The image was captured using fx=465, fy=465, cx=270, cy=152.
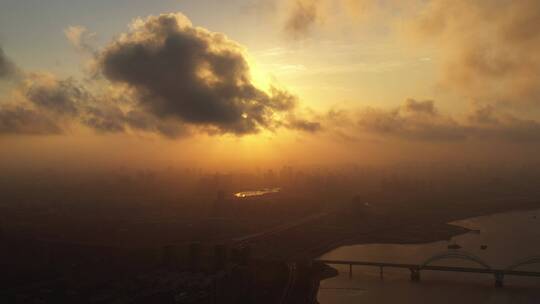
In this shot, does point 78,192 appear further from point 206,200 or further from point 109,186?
point 206,200

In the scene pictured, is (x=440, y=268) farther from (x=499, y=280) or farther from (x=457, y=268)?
(x=499, y=280)

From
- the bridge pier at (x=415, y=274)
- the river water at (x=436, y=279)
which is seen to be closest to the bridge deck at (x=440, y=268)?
the bridge pier at (x=415, y=274)

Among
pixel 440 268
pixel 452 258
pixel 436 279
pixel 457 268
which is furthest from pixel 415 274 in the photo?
pixel 452 258

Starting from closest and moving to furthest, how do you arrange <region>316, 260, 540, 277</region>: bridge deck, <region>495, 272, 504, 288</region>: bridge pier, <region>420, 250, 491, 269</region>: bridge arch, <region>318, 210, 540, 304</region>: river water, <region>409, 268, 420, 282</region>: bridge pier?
1. <region>318, 210, 540, 304</region>: river water
2. <region>495, 272, 504, 288</region>: bridge pier
3. <region>316, 260, 540, 277</region>: bridge deck
4. <region>409, 268, 420, 282</region>: bridge pier
5. <region>420, 250, 491, 269</region>: bridge arch

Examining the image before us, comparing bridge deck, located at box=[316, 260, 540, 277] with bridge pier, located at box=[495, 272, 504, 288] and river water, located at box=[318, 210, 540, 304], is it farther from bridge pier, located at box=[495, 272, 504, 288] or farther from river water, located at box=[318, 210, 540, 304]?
river water, located at box=[318, 210, 540, 304]

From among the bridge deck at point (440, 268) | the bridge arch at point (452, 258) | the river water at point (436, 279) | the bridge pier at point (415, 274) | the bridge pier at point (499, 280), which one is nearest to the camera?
the river water at point (436, 279)

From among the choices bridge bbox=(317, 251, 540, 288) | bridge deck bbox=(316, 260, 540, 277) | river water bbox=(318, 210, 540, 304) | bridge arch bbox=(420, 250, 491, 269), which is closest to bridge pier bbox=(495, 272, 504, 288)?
bridge bbox=(317, 251, 540, 288)

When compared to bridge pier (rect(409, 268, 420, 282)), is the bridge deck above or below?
above

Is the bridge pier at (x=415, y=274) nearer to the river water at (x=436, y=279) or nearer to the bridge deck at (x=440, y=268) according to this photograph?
the bridge deck at (x=440, y=268)

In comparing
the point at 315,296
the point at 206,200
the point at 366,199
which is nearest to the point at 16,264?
the point at 315,296

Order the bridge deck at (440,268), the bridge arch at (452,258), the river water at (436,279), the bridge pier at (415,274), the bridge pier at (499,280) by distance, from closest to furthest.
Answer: the river water at (436,279)
the bridge pier at (499,280)
the bridge deck at (440,268)
the bridge pier at (415,274)
the bridge arch at (452,258)
